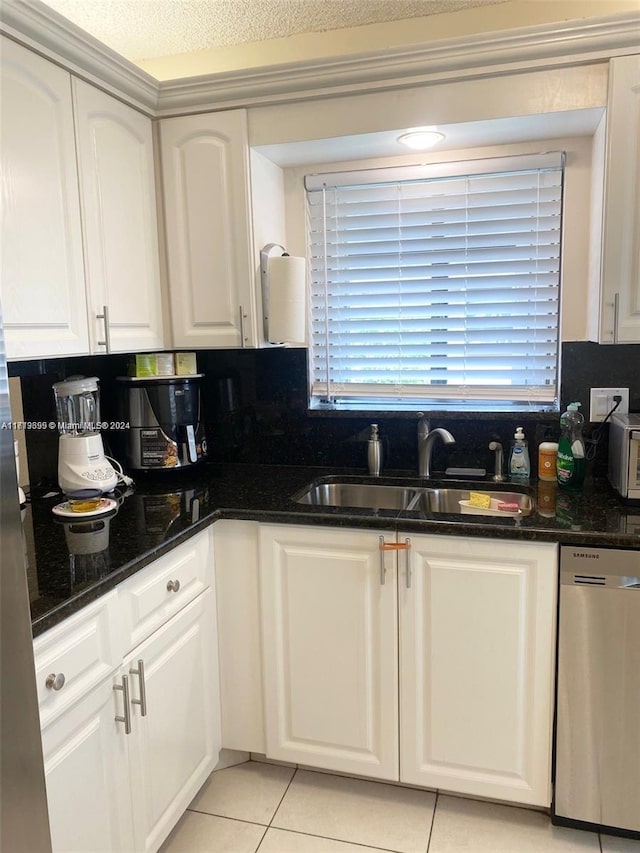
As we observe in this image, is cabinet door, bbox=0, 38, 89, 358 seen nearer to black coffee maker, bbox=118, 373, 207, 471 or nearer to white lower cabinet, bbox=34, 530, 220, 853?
black coffee maker, bbox=118, 373, 207, 471

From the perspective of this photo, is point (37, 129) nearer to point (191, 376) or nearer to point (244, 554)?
point (191, 376)

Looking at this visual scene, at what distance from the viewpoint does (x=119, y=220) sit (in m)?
1.99

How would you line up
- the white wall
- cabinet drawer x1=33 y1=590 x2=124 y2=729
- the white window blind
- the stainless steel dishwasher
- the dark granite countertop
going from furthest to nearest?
the white window blind → the white wall → the stainless steel dishwasher → the dark granite countertop → cabinet drawer x1=33 y1=590 x2=124 y2=729

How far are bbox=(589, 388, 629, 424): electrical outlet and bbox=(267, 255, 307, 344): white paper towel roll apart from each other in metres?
1.04

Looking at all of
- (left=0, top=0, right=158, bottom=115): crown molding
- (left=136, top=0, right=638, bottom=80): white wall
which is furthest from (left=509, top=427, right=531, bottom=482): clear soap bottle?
(left=0, top=0, right=158, bottom=115): crown molding

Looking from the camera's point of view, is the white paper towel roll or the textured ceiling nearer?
the textured ceiling

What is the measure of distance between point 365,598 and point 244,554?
390 mm

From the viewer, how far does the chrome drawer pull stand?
48.4 inches

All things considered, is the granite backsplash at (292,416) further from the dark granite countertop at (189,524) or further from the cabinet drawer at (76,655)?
the cabinet drawer at (76,655)

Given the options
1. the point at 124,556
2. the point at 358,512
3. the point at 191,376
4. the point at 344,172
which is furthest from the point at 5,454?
the point at 344,172

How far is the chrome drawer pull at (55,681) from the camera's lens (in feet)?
4.04

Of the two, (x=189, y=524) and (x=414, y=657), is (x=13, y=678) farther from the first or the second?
(x=414, y=657)

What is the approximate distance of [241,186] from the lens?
2.10 meters

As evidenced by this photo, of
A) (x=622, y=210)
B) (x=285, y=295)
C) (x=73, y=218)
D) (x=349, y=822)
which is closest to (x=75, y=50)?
(x=73, y=218)
